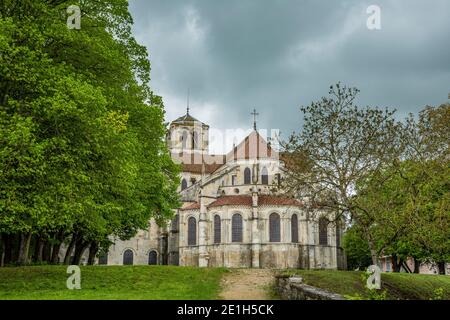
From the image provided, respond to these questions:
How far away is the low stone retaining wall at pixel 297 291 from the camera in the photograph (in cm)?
1343

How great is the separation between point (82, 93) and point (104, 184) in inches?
159

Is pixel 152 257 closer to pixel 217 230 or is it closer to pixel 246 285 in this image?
pixel 217 230

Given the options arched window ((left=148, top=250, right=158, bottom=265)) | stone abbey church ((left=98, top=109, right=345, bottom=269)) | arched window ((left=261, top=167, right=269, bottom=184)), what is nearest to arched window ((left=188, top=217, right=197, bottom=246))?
stone abbey church ((left=98, top=109, right=345, bottom=269))

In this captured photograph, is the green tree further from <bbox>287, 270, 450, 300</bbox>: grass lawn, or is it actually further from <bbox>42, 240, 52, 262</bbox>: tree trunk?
<bbox>42, 240, 52, 262</bbox>: tree trunk

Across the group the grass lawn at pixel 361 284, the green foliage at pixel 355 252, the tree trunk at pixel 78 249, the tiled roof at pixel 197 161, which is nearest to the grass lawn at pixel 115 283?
the grass lawn at pixel 361 284

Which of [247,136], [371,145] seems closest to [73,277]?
[371,145]

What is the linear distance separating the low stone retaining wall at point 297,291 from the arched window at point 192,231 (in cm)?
3082

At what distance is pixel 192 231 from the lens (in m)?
50.4

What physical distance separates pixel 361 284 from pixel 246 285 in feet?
21.8

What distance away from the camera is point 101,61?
2138 centimetres

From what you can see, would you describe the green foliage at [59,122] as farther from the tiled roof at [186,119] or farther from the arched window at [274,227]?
the tiled roof at [186,119]

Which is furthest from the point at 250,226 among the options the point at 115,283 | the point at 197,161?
the point at 197,161
